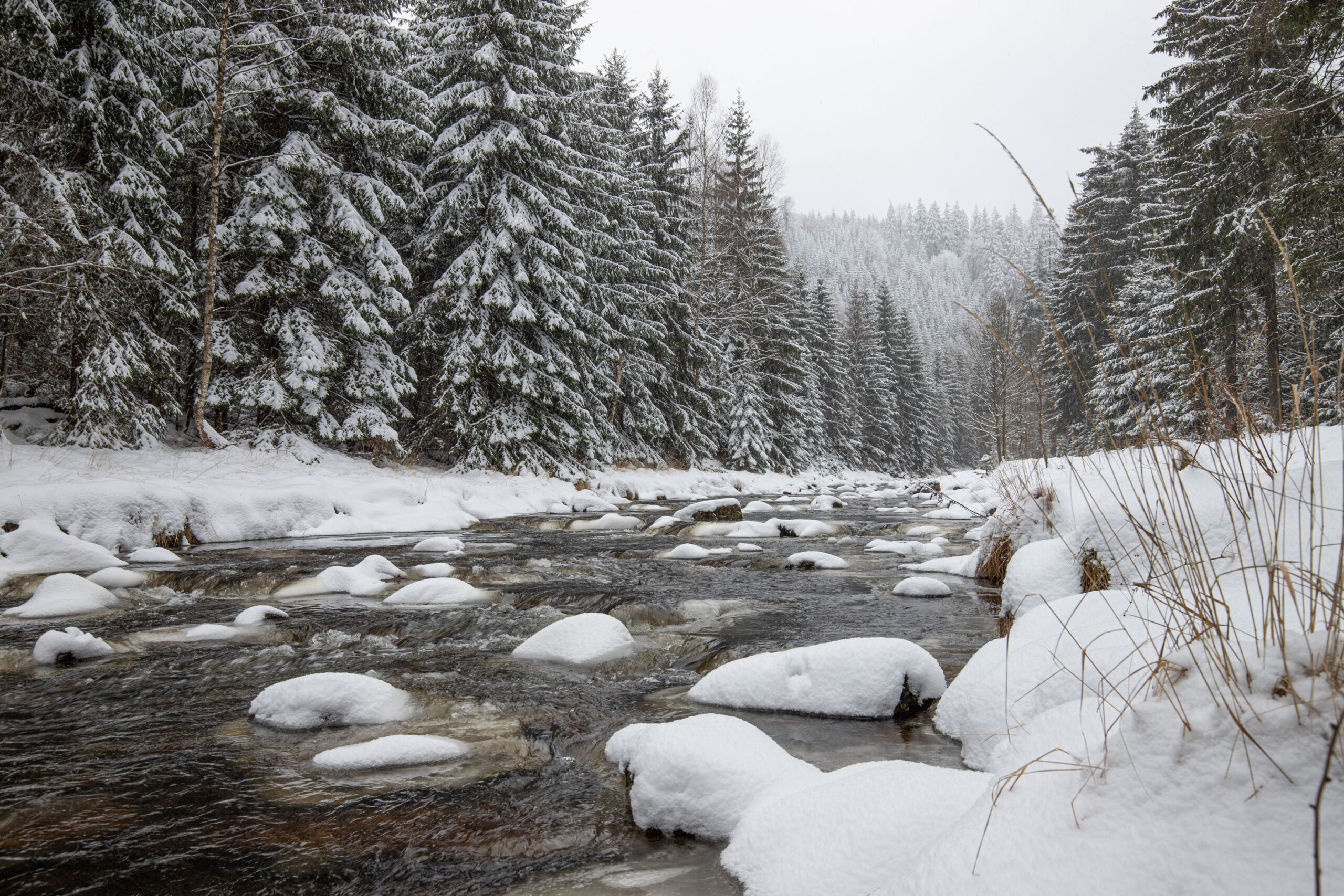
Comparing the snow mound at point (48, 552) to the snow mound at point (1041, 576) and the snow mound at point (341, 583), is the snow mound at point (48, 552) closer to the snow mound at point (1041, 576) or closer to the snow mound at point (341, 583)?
the snow mound at point (341, 583)

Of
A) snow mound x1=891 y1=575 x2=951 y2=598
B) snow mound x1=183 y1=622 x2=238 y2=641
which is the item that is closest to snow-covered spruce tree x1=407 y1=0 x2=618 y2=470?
snow mound x1=183 y1=622 x2=238 y2=641

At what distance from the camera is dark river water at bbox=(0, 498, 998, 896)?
218cm

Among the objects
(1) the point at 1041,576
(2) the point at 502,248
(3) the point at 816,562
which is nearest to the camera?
(1) the point at 1041,576

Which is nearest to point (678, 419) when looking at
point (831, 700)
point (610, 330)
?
point (610, 330)

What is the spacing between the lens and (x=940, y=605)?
219 inches

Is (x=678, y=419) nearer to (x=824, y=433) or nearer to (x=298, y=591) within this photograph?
(x=824, y=433)

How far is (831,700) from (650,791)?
51.2 inches

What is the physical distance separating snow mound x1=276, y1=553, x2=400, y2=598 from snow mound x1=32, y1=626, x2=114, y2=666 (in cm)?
172

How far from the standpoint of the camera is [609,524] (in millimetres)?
10852

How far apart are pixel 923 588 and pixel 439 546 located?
564 cm

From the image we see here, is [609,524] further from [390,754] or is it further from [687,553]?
[390,754]

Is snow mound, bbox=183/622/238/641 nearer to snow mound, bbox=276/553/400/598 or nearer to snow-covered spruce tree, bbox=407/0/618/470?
snow mound, bbox=276/553/400/598

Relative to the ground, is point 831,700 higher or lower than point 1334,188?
lower

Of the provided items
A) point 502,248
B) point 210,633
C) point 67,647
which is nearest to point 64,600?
point 67,647
